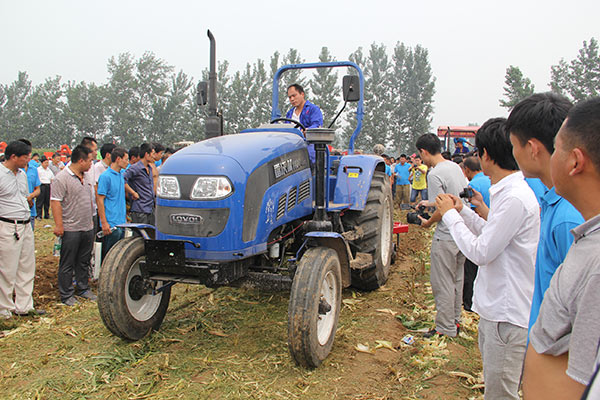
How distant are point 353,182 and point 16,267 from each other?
3943 millimetres

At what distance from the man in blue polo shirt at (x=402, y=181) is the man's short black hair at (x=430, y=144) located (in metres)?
10.9

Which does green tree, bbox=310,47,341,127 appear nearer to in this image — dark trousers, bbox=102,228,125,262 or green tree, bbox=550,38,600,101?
green tree, bbox=550,38,600,101

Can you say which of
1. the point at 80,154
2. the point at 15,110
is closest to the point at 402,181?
the point at 80,154

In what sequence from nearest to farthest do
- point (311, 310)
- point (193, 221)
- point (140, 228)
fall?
1. point (311, 310)
2. point (193, 221)
3. point (140, 228)

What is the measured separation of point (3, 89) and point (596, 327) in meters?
90.0

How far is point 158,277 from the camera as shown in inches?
136

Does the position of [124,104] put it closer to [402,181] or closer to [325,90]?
[325,90]

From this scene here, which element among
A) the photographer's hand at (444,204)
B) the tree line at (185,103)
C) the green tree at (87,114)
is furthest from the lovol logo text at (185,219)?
the green tree at (87,114)

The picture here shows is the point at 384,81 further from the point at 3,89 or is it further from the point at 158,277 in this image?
the point at 3,89

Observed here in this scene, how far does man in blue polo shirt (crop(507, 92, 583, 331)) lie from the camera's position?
1.45 meters

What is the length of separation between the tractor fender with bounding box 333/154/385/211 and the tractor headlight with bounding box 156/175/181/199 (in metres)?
2.01

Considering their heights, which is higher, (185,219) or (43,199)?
(185,219)

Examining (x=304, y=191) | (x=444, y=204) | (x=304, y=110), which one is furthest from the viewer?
(x=304, y=110)

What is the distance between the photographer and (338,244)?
3650mm
